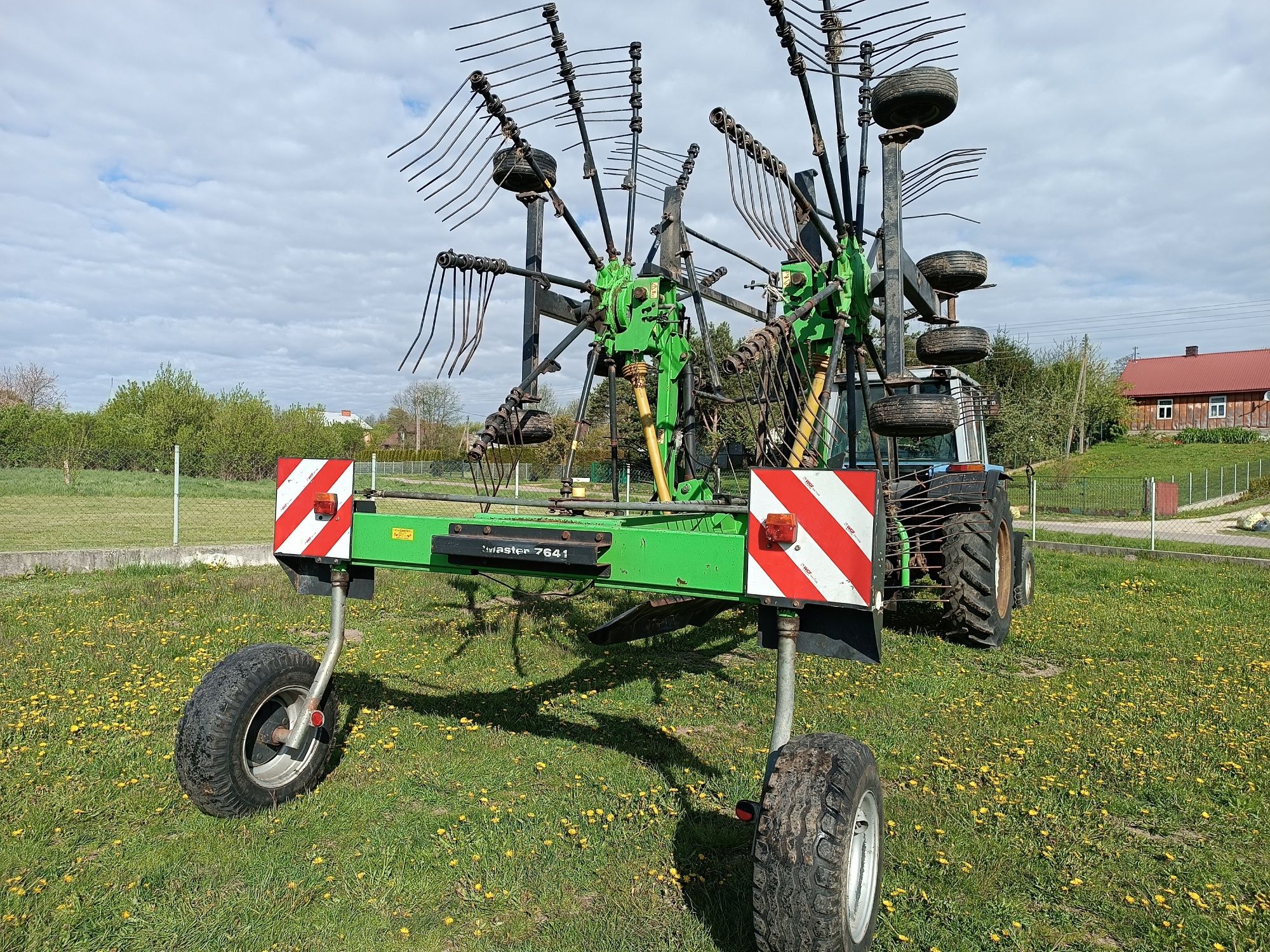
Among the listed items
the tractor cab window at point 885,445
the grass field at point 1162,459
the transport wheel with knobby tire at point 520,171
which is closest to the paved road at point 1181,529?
the grass field at point 1162,459

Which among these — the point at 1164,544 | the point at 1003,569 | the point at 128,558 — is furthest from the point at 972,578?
the point at 1164,544

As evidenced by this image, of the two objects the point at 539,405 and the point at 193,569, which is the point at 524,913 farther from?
the point at 193,569

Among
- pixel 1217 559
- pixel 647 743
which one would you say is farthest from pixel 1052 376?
pixel 647 743

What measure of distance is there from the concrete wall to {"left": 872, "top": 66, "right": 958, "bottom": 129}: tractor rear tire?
9.38 metres

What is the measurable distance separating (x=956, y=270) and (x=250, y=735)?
417 cm

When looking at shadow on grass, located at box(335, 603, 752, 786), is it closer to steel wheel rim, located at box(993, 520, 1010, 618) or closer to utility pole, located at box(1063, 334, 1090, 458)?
Result: steel wheel rim, located at box(993, 520, 1010, 618)

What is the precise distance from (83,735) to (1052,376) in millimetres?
45187

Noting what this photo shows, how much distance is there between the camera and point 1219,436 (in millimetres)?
43031

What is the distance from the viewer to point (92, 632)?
6426 mm

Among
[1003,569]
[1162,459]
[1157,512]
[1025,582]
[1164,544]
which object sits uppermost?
[1162,459]

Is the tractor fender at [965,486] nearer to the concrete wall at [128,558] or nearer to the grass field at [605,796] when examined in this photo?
the grass field at [605,796]

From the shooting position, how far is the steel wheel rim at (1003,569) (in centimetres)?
753

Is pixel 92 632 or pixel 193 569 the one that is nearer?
pixel 92 632

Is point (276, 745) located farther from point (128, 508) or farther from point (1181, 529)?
point (1181, 529)
